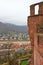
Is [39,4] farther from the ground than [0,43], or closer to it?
farther from the ground

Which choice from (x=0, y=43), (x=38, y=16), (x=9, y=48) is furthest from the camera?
(x=0, y=43)

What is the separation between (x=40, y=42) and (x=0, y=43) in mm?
29182

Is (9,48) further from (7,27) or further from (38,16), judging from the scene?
(38,16)

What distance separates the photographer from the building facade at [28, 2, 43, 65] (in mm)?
7144

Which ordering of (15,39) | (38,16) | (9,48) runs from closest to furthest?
(38,16), (9,48), (15,39)

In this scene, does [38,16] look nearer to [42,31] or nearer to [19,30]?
[42,31]

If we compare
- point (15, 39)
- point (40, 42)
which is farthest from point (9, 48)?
point (40, 42)

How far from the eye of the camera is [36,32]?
24.5 feet

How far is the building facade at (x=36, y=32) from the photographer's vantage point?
7144 mm

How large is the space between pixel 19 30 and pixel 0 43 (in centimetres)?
382

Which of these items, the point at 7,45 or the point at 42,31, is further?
the point at 7,45

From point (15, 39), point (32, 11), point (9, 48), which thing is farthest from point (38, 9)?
point (15, 39)

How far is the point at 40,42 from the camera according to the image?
724cm

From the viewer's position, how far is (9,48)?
3181 centimetres
